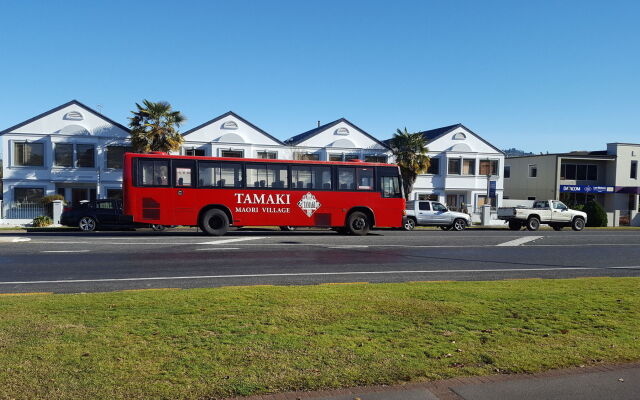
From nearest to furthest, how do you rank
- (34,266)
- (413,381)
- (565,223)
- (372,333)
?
(413,381) → (372,333) → (34,266) → (565,223)

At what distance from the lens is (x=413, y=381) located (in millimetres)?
4582

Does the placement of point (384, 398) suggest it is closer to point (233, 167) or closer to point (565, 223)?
point (233, 167)

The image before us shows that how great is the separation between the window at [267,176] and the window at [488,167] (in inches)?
1208

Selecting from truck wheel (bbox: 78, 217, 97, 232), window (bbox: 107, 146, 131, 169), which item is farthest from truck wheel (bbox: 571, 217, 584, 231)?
window (bbox: 107, 146, 131, 169)

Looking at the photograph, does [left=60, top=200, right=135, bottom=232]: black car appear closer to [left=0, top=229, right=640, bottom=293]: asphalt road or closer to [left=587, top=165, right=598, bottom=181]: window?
[left=0, top=229, right=640, bottom=293]: asphalt road

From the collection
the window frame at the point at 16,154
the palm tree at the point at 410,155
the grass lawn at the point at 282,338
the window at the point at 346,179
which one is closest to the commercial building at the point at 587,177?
the palm tree at the point at 410,155

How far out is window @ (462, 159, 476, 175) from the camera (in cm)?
4725

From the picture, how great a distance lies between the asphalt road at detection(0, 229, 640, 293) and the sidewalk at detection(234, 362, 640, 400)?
6.10m

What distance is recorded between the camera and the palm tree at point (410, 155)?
4384 cm

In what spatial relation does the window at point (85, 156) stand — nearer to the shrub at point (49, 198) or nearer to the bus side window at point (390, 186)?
the shrub at point (49, 198)

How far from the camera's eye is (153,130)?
35812 millimetres

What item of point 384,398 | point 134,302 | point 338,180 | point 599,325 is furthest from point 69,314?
point 338,180

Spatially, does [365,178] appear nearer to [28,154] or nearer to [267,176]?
[267,176]

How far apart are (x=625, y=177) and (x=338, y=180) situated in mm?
43942
